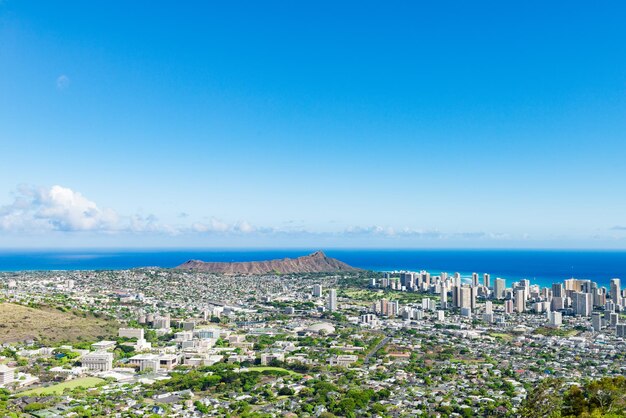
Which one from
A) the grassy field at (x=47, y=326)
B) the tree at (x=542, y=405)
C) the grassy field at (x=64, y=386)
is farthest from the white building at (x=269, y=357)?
the tree at (x=542, y=405)

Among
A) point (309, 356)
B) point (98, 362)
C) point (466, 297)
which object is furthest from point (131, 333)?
point (466, 297)

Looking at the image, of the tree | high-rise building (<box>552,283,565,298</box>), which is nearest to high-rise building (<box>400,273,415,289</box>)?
high-rise building (<box>552,283,565,298</box>)

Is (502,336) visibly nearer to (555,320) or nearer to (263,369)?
(555,320)

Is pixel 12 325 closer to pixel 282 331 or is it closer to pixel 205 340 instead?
pixel 205 340

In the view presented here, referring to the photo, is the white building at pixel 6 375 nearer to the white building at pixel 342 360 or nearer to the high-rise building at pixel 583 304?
the white building at pixel 342 360

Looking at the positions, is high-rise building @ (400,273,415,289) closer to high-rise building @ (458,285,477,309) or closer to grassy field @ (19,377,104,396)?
high-rise building @ (458,285,477,309)

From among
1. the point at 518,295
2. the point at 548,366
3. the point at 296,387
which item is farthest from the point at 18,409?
the point at 518,295
